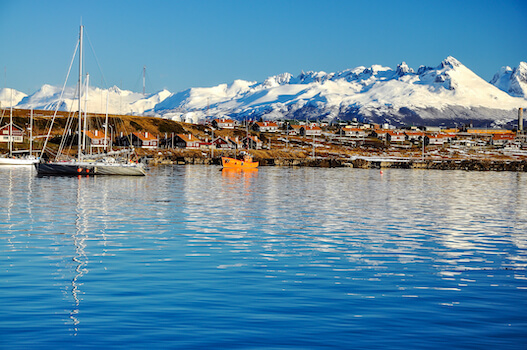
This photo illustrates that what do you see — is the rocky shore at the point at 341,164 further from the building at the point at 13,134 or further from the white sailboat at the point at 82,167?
the white sailboat at the point at 82,167

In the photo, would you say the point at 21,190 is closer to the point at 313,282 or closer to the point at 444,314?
the point at 313,282

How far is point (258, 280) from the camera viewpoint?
19.7m

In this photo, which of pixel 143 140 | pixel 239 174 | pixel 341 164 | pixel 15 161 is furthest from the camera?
pixel 143 140

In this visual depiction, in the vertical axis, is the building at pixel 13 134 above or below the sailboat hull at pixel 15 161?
above

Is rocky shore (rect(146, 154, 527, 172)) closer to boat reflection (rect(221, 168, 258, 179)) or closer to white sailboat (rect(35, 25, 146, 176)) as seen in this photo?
boat reflection (rect(221, 168, 258, 179))

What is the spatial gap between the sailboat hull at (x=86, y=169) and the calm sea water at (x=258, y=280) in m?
43.6

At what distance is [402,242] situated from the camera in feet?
95.6

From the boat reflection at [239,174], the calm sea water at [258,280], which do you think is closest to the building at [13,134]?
the boat reflection at [239,174]

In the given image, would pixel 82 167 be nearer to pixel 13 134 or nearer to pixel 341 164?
pixel 13 134

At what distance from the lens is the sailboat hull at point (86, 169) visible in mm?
83750

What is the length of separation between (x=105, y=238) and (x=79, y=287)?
34.1 ft

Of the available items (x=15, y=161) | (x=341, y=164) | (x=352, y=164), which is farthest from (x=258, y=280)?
(x=352, y=164)

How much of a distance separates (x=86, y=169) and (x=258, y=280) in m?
68.8

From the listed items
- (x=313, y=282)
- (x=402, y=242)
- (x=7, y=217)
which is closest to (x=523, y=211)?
(x=402, y=242)
